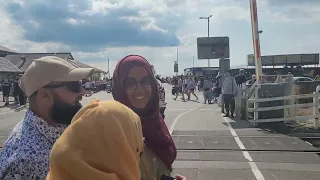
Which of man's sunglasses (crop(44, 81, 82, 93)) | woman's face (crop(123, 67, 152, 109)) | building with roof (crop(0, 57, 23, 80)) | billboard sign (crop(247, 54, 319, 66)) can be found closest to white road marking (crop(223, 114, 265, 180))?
woman's face (crop(123, 67, 152, 109))

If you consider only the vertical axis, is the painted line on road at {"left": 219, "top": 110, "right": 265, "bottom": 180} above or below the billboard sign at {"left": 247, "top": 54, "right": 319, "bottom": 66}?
below

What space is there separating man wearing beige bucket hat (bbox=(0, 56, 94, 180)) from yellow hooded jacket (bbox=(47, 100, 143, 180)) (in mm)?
584

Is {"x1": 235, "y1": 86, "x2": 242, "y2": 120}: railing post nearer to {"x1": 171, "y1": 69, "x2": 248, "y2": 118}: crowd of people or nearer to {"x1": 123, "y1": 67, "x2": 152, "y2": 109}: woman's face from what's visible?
{"x1": 171, "y1": 69, "x2": 248, "y2": 118}: crowd of people

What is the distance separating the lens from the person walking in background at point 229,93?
622 inches

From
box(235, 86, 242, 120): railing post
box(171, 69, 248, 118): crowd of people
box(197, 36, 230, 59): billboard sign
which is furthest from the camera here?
box(197, 36, 230, 59): billboard sign

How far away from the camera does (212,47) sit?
50781 millimetres

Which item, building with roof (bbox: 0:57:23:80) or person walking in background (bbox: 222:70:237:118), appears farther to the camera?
building with roof (bbox: 0:57:23:80)

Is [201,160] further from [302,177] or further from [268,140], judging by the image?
[268,140]

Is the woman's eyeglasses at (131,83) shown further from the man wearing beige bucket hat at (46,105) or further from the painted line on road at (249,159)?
the painted line on road at (249,159)

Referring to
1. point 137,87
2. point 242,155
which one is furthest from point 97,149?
point 242,155

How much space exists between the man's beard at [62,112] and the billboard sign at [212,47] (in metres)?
47.7

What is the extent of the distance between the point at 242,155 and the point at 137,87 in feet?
21.2

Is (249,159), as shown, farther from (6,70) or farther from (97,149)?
(6,70)

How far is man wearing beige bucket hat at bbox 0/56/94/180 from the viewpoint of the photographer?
7.05 ft
